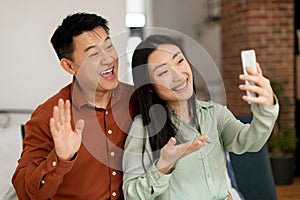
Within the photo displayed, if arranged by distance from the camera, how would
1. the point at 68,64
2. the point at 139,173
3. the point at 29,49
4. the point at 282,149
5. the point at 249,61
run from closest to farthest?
the point at 249,61 < the point at 139,173 < the point at 68,64 < the point at 29,49 < the point at 282,149

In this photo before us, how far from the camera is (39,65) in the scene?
2.21m

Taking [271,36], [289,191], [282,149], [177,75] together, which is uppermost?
[271,36]

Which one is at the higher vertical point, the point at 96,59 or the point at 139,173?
the point at 96,59

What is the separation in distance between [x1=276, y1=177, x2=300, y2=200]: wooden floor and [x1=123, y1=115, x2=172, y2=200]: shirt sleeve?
8.50 feet

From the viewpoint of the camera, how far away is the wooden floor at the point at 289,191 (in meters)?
3.38

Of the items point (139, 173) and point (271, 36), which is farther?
point (271, 36)

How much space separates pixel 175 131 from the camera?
1059mm

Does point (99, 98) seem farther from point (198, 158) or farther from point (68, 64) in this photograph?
point (198, 158)

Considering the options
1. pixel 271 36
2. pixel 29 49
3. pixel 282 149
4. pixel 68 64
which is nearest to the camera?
pixel 68 64

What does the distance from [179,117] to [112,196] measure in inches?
11.5

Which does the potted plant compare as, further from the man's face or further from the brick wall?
the man's face

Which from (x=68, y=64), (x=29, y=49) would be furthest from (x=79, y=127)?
(x=29, y=49)

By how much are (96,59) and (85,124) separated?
201mm

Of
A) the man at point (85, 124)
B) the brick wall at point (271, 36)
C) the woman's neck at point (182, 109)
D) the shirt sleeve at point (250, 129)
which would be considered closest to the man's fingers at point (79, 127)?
the man at point (85, 124)
